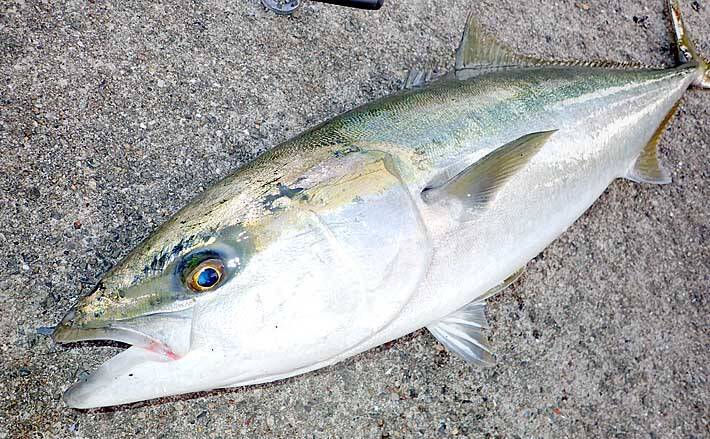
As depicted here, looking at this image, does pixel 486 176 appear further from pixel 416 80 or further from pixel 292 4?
pixel 292 4

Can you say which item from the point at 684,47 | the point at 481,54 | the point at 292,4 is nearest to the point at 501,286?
the point at 481,54

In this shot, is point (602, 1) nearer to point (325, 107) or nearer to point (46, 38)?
point (325, 107)

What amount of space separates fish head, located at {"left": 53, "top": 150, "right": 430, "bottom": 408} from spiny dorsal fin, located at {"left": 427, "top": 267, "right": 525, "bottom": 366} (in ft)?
1.70

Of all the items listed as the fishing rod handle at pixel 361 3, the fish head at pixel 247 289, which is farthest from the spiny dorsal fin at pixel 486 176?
the fishing rod handle at pixel 361 3

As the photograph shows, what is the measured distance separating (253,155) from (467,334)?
106cm

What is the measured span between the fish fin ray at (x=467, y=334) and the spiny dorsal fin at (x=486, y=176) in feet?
1.64

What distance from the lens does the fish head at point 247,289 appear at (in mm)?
1382

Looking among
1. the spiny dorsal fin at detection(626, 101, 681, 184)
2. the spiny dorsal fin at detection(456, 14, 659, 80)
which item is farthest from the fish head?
the spiny dorsal fin at detection(626, 101, 681, 184)

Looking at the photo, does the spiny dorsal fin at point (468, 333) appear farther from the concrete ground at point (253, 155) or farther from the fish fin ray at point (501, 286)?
the concrete ground at point (253, 155)

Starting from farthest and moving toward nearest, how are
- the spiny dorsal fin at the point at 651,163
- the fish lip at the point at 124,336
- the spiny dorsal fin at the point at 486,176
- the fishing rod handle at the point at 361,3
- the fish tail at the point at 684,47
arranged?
1. the fish tail at the point at 684,47
2. the spiny dorsal fin at the point at 651,163
3. the fishing rod handle at the point at 361,3
4. the spiny dorsal fin at the point at 486,176
5. the fish lip at the point at 124,336

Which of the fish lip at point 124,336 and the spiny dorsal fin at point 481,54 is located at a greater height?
the spiny dorsal fin at point 481,54

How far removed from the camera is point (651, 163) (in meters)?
2.51

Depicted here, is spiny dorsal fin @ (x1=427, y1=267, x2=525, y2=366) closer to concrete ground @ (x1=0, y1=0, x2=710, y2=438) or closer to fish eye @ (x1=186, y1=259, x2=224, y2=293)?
concrete ground @ (x1=0, y1=0, x2=710, y2=438)

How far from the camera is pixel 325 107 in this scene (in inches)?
91.9
